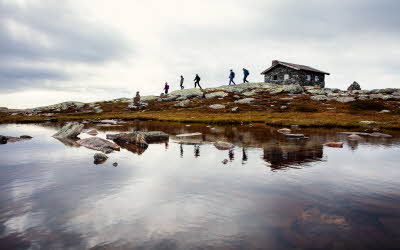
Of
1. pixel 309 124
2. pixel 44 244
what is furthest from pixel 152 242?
pixel 309 124

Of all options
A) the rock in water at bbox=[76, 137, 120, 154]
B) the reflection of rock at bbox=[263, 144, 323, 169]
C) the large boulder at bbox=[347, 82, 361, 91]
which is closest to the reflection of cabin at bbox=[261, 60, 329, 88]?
the large boulder at bbox=[347, 82, 361, 91]

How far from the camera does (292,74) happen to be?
89.1 meters

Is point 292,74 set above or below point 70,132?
above

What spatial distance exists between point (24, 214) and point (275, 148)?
15354 millimetres

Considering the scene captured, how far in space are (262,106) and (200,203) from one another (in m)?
56.2

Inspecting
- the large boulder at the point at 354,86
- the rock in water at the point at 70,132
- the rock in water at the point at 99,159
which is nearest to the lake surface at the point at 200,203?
the rock in water at the point at 99,159

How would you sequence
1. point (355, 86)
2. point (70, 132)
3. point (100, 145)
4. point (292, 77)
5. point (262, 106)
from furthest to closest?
point (355, 86), point (292, 77), point (262, 106), point (70, 132), point (100, 145)

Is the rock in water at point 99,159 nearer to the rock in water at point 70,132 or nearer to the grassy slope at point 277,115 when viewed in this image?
the rock in water at point 70,132

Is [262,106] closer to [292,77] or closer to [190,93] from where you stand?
[292,77]

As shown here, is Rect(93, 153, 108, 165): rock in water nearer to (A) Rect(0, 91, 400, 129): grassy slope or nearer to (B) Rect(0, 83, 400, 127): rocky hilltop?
(A) Rect(0, 91, 400, 129): grassy slope

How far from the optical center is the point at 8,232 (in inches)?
251

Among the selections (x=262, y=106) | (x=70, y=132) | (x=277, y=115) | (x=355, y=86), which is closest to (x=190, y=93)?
(x=262, y=106)

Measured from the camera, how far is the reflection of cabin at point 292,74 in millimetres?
88312

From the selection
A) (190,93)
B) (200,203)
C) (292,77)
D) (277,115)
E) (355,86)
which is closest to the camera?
(200,203)
